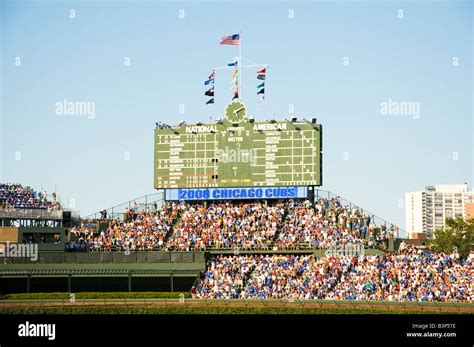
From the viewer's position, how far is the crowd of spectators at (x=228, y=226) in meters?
64.0

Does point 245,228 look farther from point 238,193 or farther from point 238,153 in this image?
point 238,153

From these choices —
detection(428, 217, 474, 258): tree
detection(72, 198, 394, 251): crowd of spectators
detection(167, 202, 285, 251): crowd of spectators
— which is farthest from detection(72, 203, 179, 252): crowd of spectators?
detection(428, 217, 474, 258): tree

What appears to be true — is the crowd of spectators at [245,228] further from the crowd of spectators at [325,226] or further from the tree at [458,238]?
the tree at [458,238]

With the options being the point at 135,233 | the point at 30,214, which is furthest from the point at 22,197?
the point at 135,233

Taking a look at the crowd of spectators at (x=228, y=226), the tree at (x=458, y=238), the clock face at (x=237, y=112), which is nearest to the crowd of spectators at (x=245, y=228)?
the crowd of spectators at (x=228, y=226)

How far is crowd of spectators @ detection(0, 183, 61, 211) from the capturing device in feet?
352

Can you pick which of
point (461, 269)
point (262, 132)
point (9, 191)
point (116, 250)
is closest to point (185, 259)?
point (116, 250)

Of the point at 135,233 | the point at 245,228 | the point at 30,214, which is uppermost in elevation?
the point at 30,214

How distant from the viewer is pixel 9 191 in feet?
373

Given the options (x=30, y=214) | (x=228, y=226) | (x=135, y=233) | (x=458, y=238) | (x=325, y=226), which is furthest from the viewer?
(x=30, y=214)

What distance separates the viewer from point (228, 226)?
6569 centimetres

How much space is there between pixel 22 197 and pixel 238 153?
53.9 meters

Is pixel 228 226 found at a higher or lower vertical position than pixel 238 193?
lower
